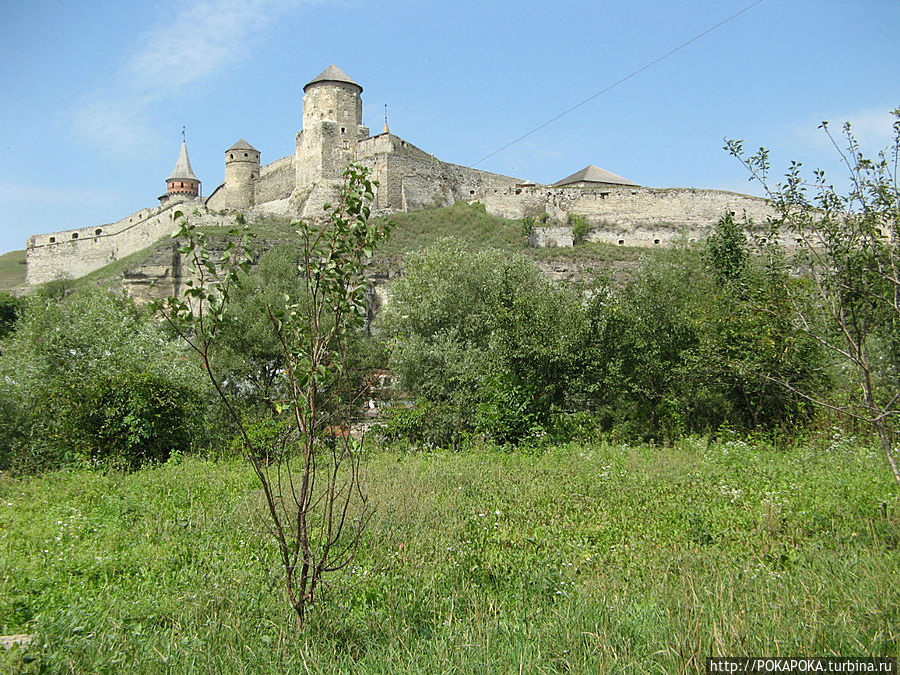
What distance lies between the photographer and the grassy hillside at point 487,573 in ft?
11.9

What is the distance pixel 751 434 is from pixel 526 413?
13.3 ft

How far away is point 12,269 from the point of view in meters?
78.9

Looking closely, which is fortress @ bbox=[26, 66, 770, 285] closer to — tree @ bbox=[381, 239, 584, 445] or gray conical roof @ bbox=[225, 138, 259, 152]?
gray conical roof @ bbox=[225, 138, 259, 152]

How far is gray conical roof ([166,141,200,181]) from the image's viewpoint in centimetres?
6800

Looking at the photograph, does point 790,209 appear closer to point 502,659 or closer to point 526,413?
point 502,659

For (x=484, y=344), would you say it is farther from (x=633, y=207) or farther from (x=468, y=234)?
(x=633, y=207)

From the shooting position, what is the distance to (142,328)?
2142 cm

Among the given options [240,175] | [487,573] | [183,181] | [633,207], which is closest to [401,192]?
[240,175]

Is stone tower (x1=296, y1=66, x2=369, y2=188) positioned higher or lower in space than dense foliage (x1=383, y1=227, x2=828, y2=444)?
higher

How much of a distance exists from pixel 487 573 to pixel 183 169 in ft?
233

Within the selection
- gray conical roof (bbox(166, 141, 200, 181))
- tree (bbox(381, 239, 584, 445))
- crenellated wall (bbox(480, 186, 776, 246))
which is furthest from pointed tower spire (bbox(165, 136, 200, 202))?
tree (bbox(381, 239, 584, 445))

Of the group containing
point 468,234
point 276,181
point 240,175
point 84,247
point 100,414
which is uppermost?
point 240,175

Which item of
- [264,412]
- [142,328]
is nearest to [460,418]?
[264,412]

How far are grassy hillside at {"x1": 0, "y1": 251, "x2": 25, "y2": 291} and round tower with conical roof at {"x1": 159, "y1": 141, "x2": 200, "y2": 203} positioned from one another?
17.2m
